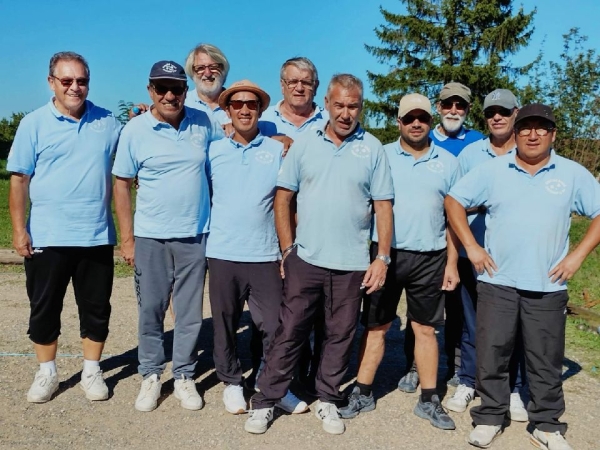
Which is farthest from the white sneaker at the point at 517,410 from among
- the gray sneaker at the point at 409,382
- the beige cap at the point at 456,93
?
the beige cap at the point at 456,93

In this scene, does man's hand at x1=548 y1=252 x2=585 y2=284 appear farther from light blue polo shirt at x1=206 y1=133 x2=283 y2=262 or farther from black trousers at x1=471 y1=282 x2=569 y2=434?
light blue polo shirt at x1=206 y1=133 x2=283 y2=262

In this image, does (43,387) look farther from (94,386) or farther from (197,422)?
(197,422)

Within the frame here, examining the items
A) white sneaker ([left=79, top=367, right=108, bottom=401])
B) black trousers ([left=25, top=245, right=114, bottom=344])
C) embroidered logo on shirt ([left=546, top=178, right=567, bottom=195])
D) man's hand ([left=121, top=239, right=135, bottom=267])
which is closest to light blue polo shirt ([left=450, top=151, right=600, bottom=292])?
embroidered logo on shirt ([left=546, top=178, right=567, bottom=195])

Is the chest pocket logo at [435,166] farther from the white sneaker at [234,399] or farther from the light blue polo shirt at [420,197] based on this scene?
the white sneaker at [234,399]

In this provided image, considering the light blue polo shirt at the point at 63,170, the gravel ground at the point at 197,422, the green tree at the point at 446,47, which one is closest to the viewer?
the gravel ground at the point at 197,422

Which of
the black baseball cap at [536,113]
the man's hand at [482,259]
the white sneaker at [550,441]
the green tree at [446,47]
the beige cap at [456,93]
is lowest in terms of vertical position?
the white sneaker at [550,441]

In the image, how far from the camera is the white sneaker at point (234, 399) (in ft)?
14.2

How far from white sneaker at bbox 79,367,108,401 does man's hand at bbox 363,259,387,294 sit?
2.07m

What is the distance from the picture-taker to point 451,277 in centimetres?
415

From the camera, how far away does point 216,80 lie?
16.1 ft

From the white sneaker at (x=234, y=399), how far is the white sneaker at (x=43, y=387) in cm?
123

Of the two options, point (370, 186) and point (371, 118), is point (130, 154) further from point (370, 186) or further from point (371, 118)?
point (371, 118)

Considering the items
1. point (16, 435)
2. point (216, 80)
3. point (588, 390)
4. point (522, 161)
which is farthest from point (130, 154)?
point (588, 390)

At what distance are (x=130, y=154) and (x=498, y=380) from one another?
2.77m
